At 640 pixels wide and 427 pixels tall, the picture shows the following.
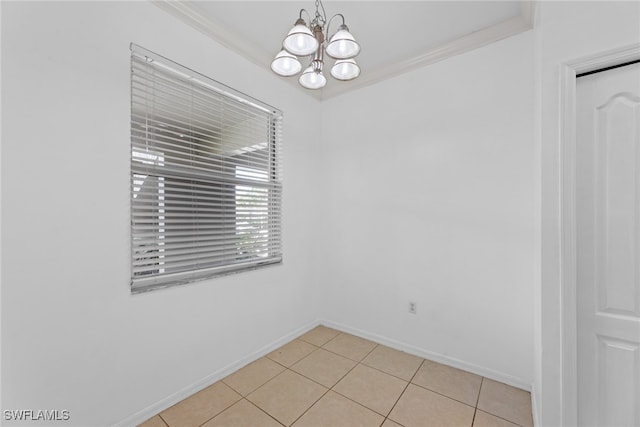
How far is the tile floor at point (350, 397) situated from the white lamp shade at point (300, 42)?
7.07ft

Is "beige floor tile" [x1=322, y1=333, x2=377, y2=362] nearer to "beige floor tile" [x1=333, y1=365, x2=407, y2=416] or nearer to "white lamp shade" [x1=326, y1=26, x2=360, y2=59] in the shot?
"beige floor tile" [x1=333, y1=365, x2=407, y2=416]

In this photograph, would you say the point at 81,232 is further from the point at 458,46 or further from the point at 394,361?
the point at 458,46

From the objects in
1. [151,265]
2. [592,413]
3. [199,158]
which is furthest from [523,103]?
[151,265]

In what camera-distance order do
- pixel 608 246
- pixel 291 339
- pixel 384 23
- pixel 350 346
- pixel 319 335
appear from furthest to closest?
1. pixel 319 335
2. pixel 291 339
3. pixel 350 346
4. pixel 384 23
5. pixel 608 246

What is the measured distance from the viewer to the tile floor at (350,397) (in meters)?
1.66

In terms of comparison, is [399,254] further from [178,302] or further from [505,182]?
[178,302]

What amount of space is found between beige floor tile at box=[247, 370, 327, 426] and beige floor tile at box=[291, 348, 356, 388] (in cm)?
7

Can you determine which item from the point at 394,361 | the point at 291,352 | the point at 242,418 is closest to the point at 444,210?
the point at 394,361

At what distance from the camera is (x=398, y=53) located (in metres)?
2.36

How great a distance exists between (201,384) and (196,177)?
5.01 ft

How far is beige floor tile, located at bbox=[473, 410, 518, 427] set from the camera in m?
1.62

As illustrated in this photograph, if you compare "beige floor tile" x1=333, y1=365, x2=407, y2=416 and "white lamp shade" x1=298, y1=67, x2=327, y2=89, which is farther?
"beige floor tile" x1=333, y1=365, x2=407, y2=416

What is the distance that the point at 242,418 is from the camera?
1.67 metres

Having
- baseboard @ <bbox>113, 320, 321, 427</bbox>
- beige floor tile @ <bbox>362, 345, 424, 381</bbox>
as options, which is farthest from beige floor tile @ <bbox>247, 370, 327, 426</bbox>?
beige floor tile @ <bbox>362, 345, 424, 381</bbox>
